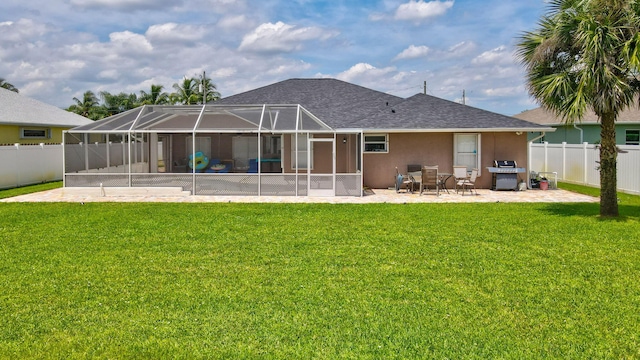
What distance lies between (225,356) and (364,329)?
4.75 feet

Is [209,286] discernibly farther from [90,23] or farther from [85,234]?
[90,23]

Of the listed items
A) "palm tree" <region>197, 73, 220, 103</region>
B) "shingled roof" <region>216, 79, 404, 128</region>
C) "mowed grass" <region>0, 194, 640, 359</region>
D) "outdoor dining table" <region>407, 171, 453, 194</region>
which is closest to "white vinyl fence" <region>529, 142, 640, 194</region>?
"outdoor dining table" <region>407, 171, 453, 194</region>

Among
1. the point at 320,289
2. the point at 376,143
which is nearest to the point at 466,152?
the point at 376,143

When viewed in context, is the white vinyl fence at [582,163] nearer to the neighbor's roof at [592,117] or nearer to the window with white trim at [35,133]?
the neighbor's roof at [592,117]

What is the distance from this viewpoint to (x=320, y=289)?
6.28 meters

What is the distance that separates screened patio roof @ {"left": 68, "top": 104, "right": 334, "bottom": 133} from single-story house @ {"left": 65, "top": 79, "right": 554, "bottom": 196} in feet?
0.12

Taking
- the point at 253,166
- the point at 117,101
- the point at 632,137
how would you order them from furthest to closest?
the point at 117,101 → the point at 632,137 → the point at 253,166

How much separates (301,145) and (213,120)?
344 centimetres

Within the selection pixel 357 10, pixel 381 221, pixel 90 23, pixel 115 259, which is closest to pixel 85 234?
pixel 115 259

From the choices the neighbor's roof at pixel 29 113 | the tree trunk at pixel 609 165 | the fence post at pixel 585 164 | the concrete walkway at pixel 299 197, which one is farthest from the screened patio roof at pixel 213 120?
the fence post at pixel 585 164

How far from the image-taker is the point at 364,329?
5.00m

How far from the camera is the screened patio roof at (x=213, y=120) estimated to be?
1647cm

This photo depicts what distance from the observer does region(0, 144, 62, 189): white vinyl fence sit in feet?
62.1

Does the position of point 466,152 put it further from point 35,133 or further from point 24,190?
point 35,133
